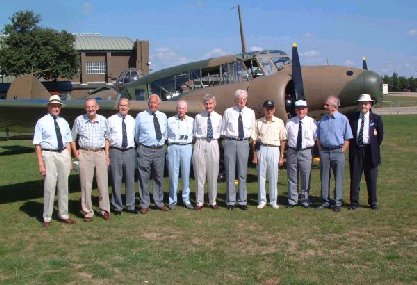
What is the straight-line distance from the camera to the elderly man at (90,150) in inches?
289

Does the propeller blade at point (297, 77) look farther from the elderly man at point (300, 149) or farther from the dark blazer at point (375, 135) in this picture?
the dark blazer at point (375, 135)

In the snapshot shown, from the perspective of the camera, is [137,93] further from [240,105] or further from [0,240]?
[0,240]

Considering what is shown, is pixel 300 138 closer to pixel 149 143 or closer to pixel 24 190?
pixel 149 143

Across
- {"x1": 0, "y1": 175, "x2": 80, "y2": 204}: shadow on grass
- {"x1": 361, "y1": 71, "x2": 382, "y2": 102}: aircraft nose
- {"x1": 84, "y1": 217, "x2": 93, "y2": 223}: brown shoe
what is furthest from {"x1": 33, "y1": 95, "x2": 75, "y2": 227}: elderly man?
{"x1": 361, "y1": 71, "x2": 382, "y2": 102}: aircraft nose

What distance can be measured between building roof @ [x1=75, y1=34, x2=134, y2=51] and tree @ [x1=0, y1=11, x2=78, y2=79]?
18.7 meters

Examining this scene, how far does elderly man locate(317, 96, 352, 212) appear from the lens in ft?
25.4

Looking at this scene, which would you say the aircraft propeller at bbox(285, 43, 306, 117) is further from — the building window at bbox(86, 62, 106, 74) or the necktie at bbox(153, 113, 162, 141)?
the building window at bbox(86, 62, 106, 74)

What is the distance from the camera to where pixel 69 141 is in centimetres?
727

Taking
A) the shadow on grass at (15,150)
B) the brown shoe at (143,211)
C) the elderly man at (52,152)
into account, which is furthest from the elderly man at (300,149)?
the shadow on grass at (15,150)

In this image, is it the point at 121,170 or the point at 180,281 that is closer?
the point at 180,281

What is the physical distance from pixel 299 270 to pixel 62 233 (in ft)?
11.2

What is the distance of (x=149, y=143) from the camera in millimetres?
7828

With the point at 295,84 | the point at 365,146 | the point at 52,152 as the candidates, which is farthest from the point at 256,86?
the point at 52,152

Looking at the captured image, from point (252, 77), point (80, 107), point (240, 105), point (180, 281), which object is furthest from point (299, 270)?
point (252, 77)
